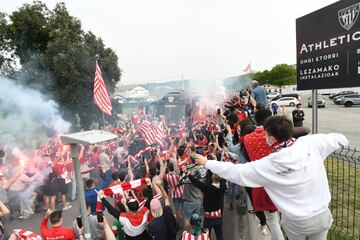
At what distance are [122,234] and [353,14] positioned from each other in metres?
4.78

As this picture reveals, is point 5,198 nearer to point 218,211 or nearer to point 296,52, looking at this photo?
point 218,211

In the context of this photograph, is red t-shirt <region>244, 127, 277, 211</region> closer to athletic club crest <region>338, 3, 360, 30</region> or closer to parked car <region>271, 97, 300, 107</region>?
athletic club crest <region>338, 3, 360, 30</region>

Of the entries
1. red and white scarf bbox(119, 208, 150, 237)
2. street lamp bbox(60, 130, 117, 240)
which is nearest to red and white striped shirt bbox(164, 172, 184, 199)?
red and white scarf bbox(119, 208, 150, 237)

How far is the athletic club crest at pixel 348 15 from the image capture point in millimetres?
3767

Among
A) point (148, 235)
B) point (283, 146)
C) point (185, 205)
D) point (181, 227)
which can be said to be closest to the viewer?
point (283, 146)

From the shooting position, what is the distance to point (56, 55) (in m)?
17.7

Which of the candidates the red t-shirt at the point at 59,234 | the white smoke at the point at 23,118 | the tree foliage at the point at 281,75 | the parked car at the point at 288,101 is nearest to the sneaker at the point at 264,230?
the red t-shirt at the point at 59,234

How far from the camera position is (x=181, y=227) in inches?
263

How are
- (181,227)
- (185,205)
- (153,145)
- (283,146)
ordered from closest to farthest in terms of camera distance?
(283,146) < (185,205) < (181,227) < (153,145)

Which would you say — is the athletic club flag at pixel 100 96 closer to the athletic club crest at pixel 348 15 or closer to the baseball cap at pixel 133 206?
the baseball cap at pixel 133 206

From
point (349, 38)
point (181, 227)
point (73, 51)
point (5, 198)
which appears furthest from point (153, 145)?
point (73, 51)

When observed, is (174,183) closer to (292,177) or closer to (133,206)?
(133,206)

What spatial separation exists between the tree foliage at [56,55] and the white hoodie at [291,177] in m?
16.6

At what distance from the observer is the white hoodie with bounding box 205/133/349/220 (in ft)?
8.67
